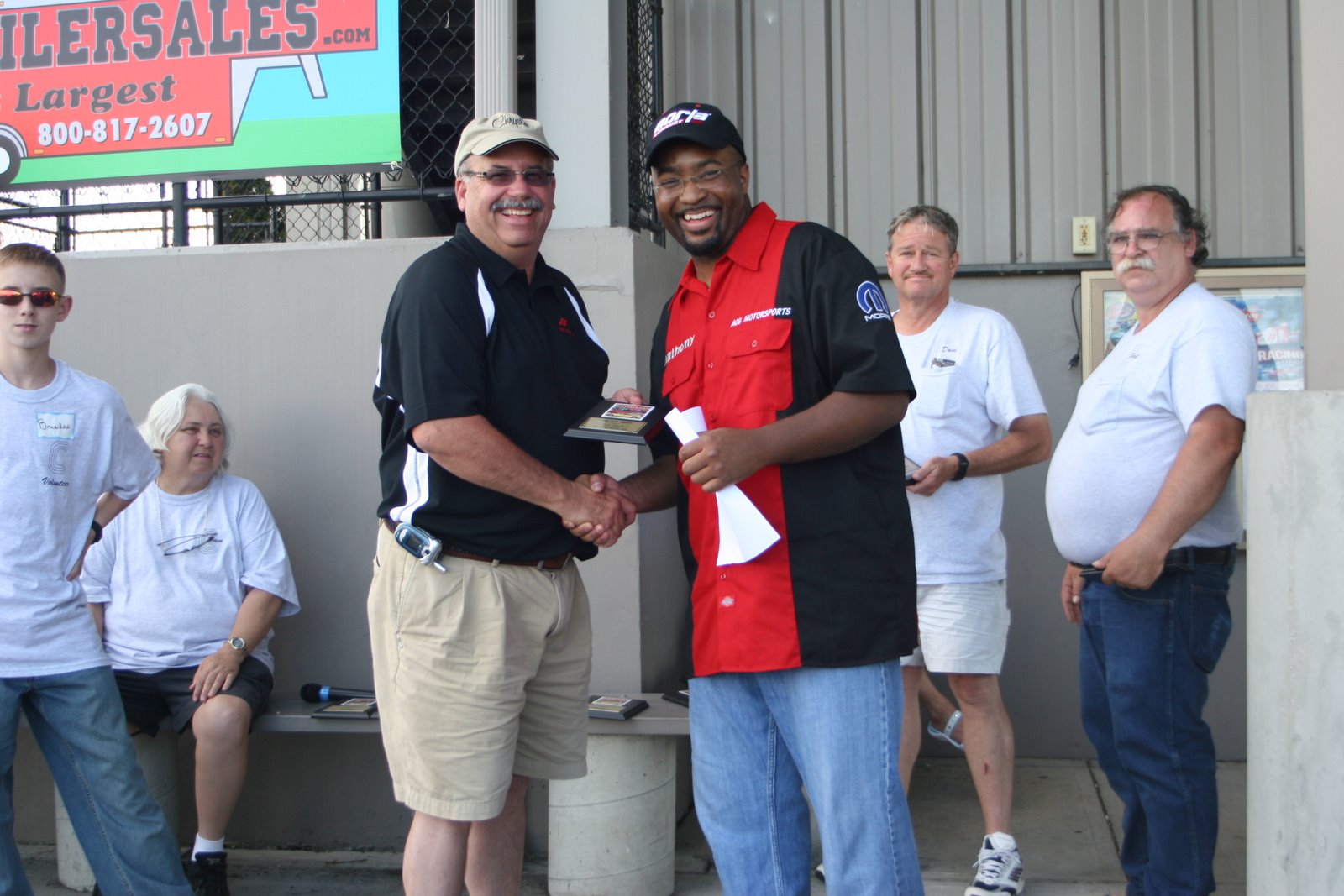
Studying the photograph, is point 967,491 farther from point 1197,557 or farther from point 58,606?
point 58,606

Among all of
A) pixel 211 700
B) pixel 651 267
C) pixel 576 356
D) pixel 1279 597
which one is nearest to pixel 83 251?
pixel 211 700

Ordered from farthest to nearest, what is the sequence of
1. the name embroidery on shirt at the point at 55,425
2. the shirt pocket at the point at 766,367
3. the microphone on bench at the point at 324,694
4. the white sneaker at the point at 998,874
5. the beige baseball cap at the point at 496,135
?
the microphone on bench at the point at 324,694 < the white sneaker at the point at 998,874 < the name embroidery on shirt at the point at 55,425 < the beige baseball cap at the point at 496,135 < the shirt pocket at the point at 766,367

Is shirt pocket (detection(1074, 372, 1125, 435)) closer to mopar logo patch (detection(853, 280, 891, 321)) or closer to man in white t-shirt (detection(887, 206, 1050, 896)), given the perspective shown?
man in white t-shirt (detection(887, 206, 1050, 896))

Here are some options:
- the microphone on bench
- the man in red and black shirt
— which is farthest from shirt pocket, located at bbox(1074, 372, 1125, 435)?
the microphone on bench

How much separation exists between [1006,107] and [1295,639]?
3.25m

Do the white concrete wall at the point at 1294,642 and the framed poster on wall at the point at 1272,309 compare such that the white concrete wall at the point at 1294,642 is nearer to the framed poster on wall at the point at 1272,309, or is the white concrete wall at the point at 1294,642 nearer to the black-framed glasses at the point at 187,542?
the framed poster on wall at the point at 1272,309

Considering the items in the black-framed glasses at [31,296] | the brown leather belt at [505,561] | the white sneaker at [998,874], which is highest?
the black-framed glasses at [31,296]

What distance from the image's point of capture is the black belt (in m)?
3.16

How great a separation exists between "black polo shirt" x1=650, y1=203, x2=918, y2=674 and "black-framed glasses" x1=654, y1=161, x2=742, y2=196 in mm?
144

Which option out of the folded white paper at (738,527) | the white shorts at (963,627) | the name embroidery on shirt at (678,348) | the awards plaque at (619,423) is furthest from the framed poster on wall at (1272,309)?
the folded white paper at (738,527)

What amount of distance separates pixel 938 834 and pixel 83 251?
390cm

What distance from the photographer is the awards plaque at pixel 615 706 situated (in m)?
3.87

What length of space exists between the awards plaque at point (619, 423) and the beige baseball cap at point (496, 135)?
673 millimetres

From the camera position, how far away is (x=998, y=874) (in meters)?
3.80
